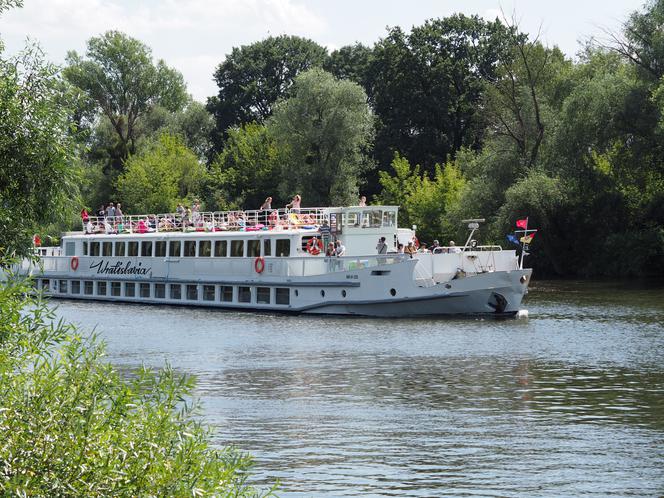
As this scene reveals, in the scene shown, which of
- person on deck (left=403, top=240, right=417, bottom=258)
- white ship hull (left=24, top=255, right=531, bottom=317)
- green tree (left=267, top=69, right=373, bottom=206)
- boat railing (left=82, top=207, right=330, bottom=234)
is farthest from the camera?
green tree (left=267, top=69, right=373, bottom=206)

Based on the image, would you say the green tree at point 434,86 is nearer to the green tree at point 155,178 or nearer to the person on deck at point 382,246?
the green tree at point 155,178

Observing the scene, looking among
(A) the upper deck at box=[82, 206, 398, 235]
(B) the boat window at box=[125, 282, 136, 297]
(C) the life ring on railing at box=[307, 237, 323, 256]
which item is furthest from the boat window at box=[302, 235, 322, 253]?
(B) the boat window at box=[125, 282, 136, 297]

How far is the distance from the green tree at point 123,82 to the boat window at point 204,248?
1694 inches

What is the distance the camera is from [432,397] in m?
22.9

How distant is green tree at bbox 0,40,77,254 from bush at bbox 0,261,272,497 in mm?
6943

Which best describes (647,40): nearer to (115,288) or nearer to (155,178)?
(115,288)

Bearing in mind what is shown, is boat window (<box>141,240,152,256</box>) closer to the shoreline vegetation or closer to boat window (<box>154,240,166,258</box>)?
boat window (<box>154,240,166,258</box>)

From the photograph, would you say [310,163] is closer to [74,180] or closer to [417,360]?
[417,360]

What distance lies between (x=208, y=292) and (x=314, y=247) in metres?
6.43

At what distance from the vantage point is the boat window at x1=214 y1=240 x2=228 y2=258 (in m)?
44.5

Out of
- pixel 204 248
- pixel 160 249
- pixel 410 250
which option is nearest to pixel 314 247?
pixel 410 250

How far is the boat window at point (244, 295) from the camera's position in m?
43.7

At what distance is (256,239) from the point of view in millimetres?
42750

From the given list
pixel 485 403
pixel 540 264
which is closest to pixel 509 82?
pixel 540 264
